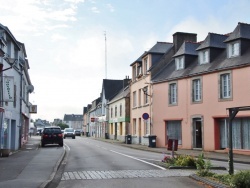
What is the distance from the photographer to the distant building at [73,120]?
167500 millimetres

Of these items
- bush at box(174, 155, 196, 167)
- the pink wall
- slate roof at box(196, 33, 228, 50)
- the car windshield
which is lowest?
bush at box(174, 155, 196, 167)

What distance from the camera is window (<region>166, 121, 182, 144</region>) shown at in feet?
104

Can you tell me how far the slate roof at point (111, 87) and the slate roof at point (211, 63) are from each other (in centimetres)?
2803

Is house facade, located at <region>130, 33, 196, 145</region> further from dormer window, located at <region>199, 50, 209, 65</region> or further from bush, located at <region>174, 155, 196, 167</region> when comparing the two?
bush, located at <region>174, 155, 196, 167</region>

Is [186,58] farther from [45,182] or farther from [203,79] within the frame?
[45,182]

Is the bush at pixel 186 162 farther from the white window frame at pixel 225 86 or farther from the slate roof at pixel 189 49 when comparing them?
the slate roof at pixel 189 49

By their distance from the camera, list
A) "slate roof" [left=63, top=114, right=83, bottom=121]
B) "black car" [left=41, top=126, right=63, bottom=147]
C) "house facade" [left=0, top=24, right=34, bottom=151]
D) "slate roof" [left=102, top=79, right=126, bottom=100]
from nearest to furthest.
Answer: "house facade" [left=0, top=24, right=34, bottom=151]
"black car" [left=41, top=126, right=63, bottom=147]
"slate roof" [left=102, top=79, right=126, bottom=100]
"slate roof" [left=63, top=114, right=83, bottom=121]

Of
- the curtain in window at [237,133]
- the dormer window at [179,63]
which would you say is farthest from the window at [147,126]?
the curtain in window at [237,133]

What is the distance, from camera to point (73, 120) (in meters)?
170

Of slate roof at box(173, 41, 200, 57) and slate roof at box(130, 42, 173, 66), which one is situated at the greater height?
slate roof at box(130, 42, 173, 66)

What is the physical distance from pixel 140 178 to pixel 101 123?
53.4 meters

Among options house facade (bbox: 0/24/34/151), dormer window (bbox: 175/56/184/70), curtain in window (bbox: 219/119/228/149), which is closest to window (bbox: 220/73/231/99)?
curtain in window (bbox: 219/119/228/149)

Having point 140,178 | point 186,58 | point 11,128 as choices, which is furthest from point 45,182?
point 186,58

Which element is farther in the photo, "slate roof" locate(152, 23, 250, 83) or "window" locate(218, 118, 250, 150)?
"slate roof" locate(152, 23, 250, 83)
